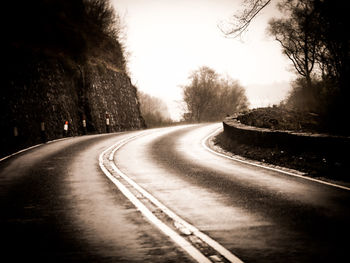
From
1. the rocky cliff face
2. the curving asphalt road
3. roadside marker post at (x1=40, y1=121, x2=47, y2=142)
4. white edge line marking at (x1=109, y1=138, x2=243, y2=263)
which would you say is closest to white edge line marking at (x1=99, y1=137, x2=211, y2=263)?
the curving asphalt road

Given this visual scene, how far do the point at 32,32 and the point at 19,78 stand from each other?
23.7 feet

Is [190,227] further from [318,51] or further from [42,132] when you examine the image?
[318,51]

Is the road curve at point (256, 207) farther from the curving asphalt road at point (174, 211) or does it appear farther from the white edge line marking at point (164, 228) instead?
the white edge line marking at point (164, 228)

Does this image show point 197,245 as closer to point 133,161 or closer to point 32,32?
point 133,161

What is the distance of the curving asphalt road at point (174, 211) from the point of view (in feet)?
15.1

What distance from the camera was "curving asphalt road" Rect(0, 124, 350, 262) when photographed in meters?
4.62

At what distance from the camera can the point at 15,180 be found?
10234mm

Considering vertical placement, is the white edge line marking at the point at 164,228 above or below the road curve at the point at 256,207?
above

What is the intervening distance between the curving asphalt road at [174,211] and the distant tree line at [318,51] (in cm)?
816

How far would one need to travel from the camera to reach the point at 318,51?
39344mm

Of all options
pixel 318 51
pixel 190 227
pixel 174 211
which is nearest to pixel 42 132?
pixel 174 211

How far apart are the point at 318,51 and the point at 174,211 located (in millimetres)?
36860

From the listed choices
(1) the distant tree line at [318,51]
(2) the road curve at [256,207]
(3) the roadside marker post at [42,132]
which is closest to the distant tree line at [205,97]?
(1) the distant tree line at [318,51]

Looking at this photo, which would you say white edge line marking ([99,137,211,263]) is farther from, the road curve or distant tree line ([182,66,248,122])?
distant tree line ([182,66,248,122])
